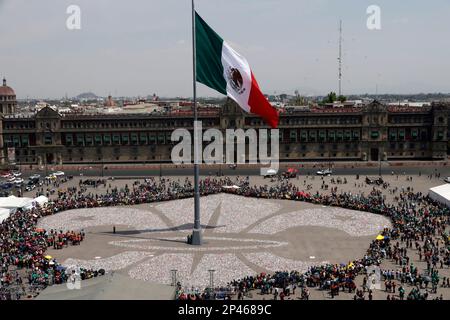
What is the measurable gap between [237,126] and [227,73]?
224ft

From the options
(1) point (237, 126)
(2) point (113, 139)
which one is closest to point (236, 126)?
(1) point (237, 126)

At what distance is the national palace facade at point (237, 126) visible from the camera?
105m

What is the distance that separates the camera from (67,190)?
73.9m

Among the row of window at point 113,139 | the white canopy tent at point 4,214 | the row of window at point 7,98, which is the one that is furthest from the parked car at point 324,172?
the row of window at point 7,98

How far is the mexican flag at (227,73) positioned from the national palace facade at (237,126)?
218 feet

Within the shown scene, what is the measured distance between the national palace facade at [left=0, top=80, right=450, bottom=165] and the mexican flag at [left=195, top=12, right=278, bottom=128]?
66.5 metres

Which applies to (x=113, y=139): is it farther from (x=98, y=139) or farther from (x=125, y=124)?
(x=125, y=124)

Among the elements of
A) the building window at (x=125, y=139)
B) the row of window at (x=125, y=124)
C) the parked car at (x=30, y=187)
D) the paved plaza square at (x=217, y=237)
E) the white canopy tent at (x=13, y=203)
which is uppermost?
the row of window at (x=125, y=124)

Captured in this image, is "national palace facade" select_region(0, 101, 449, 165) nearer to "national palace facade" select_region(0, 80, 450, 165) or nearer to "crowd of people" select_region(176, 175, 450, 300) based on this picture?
"national palace facade" select_region(0, 80, 450, 165)

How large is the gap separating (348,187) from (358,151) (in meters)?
33.5

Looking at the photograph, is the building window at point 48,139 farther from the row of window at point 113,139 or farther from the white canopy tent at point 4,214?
the white canopy tent at point 4,214

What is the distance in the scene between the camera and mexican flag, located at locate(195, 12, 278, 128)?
37.2m
